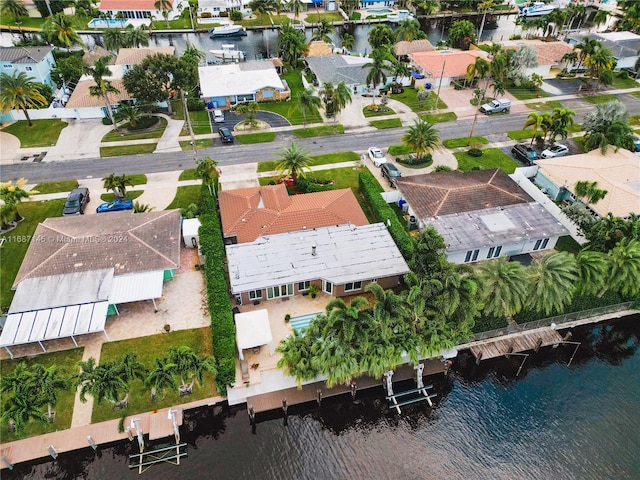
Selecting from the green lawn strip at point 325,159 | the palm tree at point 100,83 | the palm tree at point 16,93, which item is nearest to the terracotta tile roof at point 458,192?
the green lawn strip at point 325,159

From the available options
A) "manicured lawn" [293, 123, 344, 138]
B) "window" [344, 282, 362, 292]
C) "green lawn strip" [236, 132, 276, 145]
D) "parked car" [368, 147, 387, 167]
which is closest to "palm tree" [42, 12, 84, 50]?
"green lawn strip" [236, 132, 276, 145]

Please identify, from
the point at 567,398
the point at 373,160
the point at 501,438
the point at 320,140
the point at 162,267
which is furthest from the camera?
the point at 320,140

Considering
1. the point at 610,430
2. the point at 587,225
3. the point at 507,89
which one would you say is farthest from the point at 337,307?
the point at 507,89

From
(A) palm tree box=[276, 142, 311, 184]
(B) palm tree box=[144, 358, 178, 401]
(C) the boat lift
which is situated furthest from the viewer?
(A) palm tree box=[276, 142, 311, 184]

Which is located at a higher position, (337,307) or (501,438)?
(337,307)

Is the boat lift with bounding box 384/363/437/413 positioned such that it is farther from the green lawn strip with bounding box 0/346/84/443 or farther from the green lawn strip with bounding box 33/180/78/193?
the green lawn strip with bounding box 33/180/78/193

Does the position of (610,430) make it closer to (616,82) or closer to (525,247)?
(525,247)
